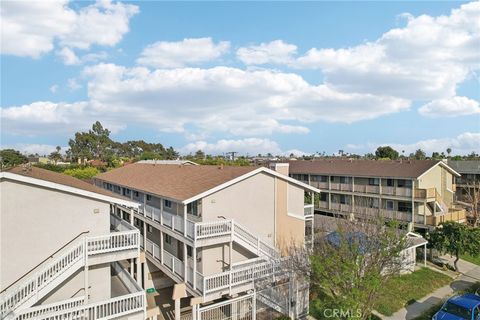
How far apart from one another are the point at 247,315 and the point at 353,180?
2610 cm

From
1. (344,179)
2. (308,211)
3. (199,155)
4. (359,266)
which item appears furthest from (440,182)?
(199,155)

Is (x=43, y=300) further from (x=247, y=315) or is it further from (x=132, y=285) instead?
(x=247, y=315)

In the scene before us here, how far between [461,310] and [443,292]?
20.9ft

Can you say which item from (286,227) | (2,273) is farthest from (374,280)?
(2,273)

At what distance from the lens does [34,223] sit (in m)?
13.5

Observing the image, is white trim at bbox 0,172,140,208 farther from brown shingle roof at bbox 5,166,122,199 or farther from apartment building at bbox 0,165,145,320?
brown shingle roof at bbox 5,166,122,199

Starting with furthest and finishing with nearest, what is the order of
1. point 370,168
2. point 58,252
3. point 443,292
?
point 370,168, point 443,292, point 58,252

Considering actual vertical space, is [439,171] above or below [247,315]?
above

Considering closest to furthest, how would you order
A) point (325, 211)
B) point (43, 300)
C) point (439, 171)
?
point (43, 300) → point (439, 171) → point (325, 211)

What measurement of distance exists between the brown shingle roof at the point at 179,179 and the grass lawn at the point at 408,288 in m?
11.8

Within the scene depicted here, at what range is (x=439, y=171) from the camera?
36344 mm

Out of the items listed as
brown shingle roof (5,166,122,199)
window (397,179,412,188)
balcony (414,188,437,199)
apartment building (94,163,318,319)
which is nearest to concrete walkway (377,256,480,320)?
balcony (414,188,437,199)

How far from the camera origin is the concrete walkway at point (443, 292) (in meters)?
19.3

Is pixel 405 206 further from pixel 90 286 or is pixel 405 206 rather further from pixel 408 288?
pixel 90 286
